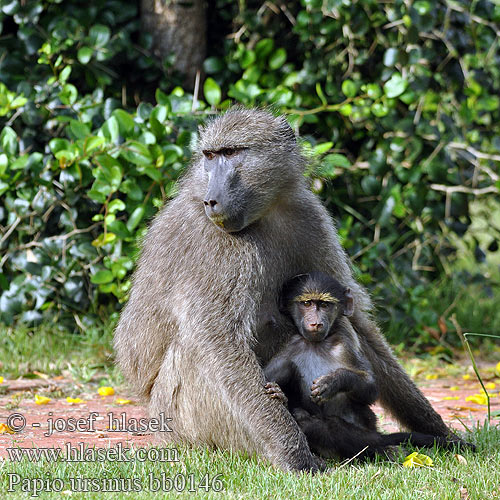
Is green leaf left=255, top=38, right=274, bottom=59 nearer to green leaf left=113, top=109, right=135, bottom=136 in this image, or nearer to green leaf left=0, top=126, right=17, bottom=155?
green leaf left=113, top=109, right=135, bottom=136

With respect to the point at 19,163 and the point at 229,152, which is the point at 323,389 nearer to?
→ the point at 229,152

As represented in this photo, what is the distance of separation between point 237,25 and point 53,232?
2162 millimetres

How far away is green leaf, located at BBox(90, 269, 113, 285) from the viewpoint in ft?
19.2

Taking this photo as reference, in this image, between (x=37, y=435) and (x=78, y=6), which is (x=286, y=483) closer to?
(x=37, y=435)

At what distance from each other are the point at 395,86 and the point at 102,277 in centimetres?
244

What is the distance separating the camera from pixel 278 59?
6.50 meters

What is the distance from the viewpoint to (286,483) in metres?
3.39

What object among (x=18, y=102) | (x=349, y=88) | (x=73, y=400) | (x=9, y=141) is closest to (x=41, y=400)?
(x=73, y=400)

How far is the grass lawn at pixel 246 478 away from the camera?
3268 mm

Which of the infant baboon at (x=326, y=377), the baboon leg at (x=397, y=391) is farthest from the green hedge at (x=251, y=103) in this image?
the infant baboon at (x=326, y=377)

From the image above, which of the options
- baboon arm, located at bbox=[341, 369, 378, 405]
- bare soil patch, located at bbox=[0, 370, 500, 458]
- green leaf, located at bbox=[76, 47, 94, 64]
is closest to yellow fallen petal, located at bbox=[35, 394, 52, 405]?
bare soil patch, located at bbox=[0, 370, 500, 458]

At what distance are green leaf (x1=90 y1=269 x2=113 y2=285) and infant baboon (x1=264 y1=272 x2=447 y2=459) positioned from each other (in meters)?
2.10

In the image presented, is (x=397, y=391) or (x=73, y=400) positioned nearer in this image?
(x=397, y=391)

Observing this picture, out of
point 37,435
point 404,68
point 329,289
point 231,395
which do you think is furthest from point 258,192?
point 404,68
